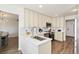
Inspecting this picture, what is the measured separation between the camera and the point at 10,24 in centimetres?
139

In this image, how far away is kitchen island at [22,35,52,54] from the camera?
4.31 ft

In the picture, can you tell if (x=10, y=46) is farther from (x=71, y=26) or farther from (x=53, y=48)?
(x=71, y=26)

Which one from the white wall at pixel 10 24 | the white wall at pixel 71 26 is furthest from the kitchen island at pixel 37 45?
the white wall at pixel 71 26

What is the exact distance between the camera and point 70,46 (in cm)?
160

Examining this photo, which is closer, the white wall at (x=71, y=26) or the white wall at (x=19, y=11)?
the white wall at (x=19, y=11)

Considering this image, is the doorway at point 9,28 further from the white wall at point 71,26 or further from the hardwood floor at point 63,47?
the white wall at point 71,26

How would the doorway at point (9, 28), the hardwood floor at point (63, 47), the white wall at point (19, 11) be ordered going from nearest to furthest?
the white wall at point (19, 11)
the doorway at point (9, 28)
the hardwood floor at point (63, 47)

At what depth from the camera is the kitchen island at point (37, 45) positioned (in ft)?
4.31

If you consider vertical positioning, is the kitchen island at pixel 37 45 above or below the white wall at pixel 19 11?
below

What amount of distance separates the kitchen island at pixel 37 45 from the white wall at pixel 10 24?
1.00 ft

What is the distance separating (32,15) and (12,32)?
0.50 m

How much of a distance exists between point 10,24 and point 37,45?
2.06 ft

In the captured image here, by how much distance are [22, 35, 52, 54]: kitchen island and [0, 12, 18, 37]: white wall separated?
1.00 ft
